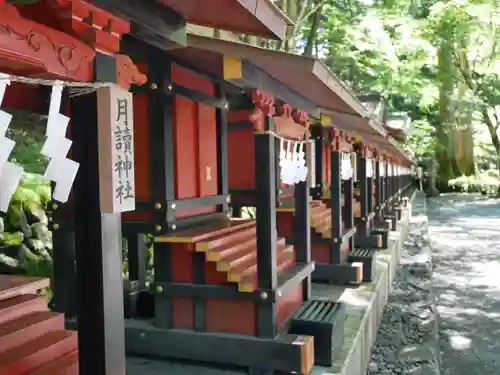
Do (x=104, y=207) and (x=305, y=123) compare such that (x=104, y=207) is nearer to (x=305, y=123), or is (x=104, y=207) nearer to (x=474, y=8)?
(x=305, y=123)

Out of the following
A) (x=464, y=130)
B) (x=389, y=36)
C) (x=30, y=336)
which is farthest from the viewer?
(x=464, y=130)

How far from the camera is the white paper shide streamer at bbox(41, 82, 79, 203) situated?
2.50 meters

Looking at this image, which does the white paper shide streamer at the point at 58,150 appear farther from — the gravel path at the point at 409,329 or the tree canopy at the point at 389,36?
the tree canopy at the point at 389,36

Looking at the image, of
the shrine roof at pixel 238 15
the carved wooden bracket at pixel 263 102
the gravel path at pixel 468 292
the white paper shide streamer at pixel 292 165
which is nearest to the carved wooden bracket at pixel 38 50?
the shrine roof at pixel 238 15

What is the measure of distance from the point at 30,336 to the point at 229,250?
225cm

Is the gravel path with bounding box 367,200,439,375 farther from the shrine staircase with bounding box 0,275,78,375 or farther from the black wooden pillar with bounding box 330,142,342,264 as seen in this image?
the shrine staircase with bounding box 0,275,78,375

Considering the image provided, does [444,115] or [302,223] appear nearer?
[302,223]

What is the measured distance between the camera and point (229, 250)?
5008 millimetres

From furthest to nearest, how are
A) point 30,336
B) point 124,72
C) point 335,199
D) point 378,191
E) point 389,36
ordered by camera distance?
point 389,36
point 378,191
point 335,199
point 30,336
point 124,72

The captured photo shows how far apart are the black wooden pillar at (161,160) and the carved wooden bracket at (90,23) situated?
2088mm

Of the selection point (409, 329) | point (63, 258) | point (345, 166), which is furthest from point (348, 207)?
point (63, 258)

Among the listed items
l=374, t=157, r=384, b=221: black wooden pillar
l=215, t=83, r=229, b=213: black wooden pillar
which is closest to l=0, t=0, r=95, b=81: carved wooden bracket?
l=215, t=83, r=229, b=213: black wooden pillar

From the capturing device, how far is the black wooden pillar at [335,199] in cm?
816

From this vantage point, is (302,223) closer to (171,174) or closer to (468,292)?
(171,174)
